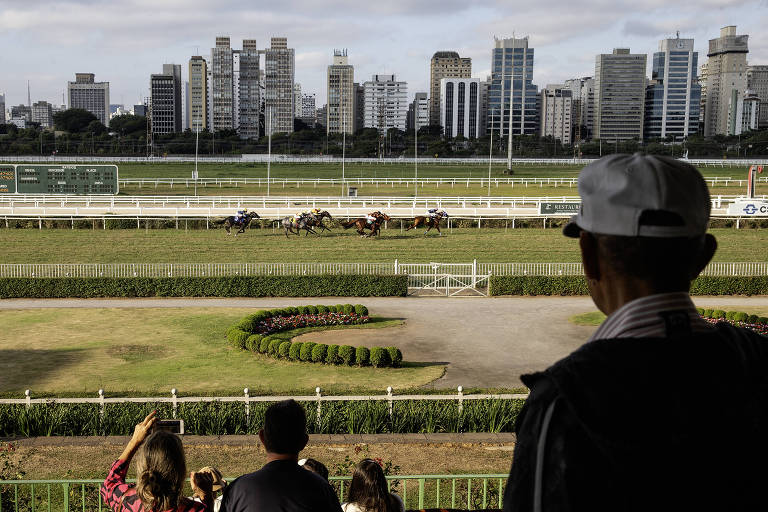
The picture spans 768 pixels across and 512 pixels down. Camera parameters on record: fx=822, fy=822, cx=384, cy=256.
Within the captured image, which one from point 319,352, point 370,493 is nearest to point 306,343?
point 319,352

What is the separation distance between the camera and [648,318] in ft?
5.61

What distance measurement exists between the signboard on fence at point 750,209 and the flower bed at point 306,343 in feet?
85.1

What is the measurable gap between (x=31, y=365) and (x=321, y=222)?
72.2ft

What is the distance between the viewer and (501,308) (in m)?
23.6

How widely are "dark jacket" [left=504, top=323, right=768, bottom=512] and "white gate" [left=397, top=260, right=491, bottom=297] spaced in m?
24.1

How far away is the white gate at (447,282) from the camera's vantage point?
2597cm

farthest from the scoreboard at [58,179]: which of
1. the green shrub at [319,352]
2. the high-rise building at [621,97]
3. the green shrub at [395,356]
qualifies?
the high-rise building at [621,97]

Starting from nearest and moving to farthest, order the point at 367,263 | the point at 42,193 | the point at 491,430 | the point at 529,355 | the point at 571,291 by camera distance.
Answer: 1. the point at 491,430
2. the point at 529,355
3. the point at 571,291
4. the point at 367,263
5. the point at 42,193

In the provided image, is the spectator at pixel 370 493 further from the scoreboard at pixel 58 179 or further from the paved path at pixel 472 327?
the scoreboard at pixel 58 179

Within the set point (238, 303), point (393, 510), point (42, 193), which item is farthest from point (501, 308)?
point (42, 193)

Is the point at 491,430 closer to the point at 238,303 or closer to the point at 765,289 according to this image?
the point at 238,303

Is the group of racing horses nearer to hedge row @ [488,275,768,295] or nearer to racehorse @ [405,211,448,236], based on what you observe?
racehorse @ [405,211,448,236]

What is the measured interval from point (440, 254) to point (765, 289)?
11.9 meters

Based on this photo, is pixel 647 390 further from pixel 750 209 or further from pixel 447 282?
pixel 750 209
